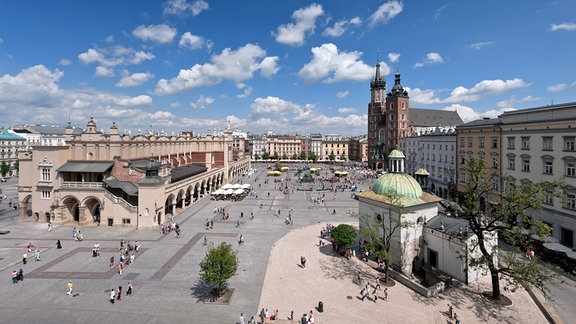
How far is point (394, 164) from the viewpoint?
98.2ft

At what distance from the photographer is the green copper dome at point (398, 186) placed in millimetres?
27672

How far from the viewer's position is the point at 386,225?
27406 mm

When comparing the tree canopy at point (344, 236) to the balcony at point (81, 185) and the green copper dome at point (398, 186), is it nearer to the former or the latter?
the green copper dome at point (398, 186)

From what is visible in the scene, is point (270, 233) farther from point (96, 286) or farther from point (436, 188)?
point (436, 188)

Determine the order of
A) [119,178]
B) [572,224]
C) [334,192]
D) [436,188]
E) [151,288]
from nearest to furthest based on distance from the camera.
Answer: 1. [151,288]
2. [572,224]
3. [119,178]
4. [436,188]
5. [334,192]

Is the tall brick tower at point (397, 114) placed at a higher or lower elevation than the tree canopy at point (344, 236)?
higher

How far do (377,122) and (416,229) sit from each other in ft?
332

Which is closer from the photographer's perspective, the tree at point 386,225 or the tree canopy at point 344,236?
the tree at point 386,225

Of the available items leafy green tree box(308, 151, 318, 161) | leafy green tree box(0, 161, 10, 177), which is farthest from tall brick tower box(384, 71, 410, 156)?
leafy green tree box(0, 161, 10, 177)

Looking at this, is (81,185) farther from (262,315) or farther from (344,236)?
(344,236)

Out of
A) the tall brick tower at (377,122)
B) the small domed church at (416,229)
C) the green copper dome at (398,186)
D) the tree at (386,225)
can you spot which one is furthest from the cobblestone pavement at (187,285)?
the tall brick tower at (377,122)

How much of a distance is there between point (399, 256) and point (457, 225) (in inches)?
223

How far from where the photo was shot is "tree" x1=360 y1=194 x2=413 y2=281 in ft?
77.3

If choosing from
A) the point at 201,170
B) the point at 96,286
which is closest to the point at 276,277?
the point at 96,286
